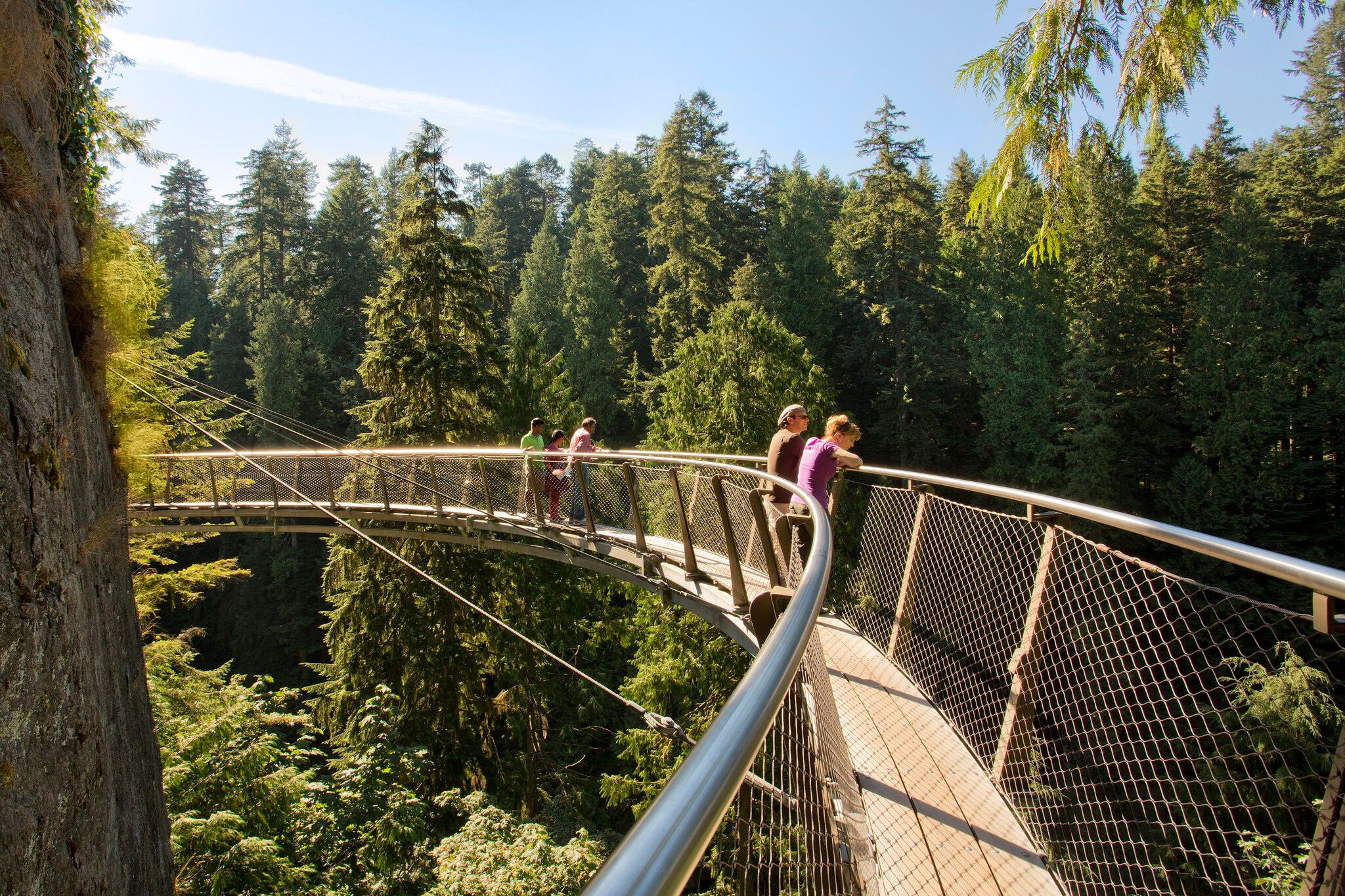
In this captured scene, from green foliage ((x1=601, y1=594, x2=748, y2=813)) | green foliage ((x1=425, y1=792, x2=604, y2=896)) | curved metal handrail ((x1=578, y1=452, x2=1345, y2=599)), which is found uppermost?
curved metal handrail ((x1=578, y1=452, x2=1345, y2=599))

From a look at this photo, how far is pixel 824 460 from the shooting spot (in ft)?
16.0

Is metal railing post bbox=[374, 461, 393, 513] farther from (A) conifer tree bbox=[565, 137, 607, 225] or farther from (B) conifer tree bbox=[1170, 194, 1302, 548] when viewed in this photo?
(A) conifer tree bbox=[565, 137, 607, 225]

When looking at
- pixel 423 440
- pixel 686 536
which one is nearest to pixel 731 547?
pixel 686 536

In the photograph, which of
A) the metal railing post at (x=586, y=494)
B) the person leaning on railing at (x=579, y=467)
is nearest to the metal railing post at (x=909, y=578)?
the person leaning on railing at (x=579, y=467)

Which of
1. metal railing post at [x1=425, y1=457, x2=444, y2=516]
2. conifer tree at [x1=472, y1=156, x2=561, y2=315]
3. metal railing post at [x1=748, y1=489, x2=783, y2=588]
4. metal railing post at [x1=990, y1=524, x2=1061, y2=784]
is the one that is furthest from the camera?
conifer tree at [x1=472, y1=156, x2=561, y2=315]

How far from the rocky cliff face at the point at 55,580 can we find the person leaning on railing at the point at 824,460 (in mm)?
4856

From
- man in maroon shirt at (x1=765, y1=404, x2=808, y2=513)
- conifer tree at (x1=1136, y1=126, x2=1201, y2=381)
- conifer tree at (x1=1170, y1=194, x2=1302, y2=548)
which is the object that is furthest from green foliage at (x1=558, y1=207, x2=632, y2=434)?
man in maroon shirt at (x1=765, y1=404, x2=808, y2=513)

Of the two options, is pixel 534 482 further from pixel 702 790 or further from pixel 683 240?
pixel 683 240

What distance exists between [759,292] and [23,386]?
32.0m

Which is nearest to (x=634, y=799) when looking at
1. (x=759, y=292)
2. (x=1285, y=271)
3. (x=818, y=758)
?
(x=818, y=758)

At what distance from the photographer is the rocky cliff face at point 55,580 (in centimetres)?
447

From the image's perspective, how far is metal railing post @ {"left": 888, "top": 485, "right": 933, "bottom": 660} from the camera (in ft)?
14.8

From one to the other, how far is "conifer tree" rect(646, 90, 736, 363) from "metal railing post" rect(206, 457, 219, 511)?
909 inches

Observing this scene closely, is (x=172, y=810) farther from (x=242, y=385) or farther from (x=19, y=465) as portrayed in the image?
(x=242, y=385)
